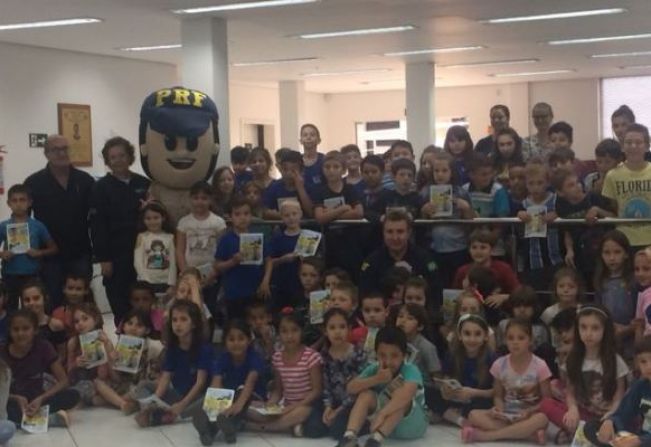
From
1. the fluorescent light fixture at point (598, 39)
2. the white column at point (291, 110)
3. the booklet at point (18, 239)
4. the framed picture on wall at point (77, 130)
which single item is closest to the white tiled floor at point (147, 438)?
the booklet at point (18, 239)

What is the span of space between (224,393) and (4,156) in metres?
6.02

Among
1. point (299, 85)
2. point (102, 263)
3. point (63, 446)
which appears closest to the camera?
point (63, 446)

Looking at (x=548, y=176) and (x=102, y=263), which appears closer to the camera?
(x=548, y=176)

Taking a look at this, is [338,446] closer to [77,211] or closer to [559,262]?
[559,262]

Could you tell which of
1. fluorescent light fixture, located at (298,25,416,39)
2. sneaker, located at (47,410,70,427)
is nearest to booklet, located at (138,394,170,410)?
sneaker, located at (47,410,70,427)

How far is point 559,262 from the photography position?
19.3ft

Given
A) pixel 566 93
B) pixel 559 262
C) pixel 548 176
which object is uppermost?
pixel 566 93

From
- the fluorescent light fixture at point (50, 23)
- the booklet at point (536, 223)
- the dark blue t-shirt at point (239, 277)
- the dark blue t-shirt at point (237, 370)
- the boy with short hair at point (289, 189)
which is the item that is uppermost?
the fluorescent light fixture at point (50, 23)

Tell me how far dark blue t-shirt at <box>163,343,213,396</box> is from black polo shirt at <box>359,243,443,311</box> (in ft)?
3.71

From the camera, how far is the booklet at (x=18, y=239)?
645 cm

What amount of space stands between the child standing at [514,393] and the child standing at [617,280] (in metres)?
0.58

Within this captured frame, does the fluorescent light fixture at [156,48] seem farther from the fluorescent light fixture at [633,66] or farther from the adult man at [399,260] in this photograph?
the fluorescent light fixture at [633,66]

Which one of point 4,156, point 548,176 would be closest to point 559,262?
point 548,176

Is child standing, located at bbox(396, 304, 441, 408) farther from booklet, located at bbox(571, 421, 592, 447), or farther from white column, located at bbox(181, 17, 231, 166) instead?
white column, located at bbox(181, 17, 231, 166)
